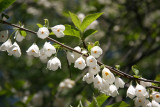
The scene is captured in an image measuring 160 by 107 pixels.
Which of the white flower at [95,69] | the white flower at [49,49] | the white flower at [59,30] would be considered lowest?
the white flower at [95,69]

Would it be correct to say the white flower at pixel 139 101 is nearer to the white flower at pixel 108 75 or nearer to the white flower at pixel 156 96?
the white flower at pixel 156 96

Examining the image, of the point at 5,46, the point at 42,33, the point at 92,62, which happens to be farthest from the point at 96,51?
the point at 5,46

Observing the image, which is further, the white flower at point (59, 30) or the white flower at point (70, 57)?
the white flower at point (70, 57)

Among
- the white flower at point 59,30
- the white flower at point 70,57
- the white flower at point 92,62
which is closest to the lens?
the white flower at point 92,62

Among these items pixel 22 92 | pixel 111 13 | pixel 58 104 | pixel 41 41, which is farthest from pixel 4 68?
pixel 41 41

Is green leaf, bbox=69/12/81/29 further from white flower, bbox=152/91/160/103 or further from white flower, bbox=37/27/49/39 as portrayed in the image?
white flower, bbox=152/91/160/103

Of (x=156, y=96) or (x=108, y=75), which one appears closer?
(x=108, y=75)

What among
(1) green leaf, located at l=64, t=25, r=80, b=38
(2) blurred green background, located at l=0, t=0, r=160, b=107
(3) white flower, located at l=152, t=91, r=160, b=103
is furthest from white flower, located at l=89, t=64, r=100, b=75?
(2) blurred green background, located at l=0, t=0, r=160, b=107

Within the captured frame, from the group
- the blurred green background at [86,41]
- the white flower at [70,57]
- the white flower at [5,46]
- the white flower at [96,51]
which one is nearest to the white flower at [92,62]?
the white flower at [96,51]

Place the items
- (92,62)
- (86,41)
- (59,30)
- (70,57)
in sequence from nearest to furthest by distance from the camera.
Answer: (92,62)
(59,30)
(70,57)
(86,41)

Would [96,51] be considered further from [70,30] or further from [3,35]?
[3,35]
